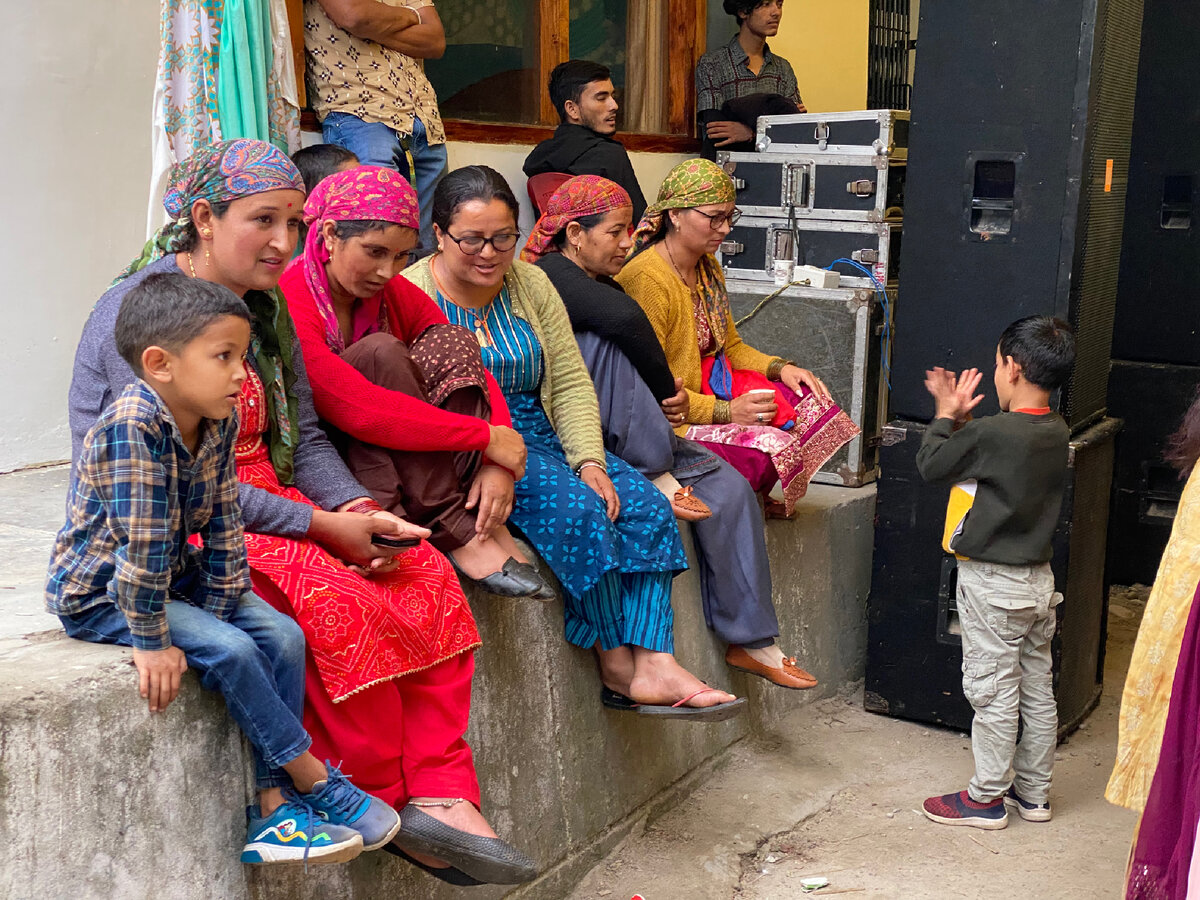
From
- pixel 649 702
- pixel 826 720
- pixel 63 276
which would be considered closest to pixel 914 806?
pixel 826 720

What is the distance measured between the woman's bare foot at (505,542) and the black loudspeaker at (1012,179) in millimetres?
1768

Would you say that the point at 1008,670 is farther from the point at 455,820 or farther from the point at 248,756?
the point at 248,756

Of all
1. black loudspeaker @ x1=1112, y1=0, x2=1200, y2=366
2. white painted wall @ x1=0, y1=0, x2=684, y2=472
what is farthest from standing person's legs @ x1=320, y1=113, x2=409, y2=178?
black loudspeaker @ x1=1112, y1=0, x2=1200, y2=366

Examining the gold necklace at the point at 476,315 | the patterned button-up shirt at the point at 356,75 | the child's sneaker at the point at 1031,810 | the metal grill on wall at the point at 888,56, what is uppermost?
the metal grill on wall at the point at 888,56

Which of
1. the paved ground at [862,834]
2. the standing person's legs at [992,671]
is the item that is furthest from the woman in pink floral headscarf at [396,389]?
the standing person's legs at [992,671]

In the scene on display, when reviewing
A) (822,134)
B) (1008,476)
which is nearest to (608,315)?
(1008,476)

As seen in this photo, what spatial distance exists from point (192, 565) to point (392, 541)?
0.46 meters

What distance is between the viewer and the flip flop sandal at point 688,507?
12.0ft

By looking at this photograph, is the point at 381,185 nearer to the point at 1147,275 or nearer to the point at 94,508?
the point at 94,508

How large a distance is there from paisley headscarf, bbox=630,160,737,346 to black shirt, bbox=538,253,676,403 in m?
0.41

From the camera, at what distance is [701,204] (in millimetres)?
4137

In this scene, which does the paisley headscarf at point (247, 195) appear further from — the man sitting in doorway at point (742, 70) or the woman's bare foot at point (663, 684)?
the man sitting in doorway at point (742, 70)

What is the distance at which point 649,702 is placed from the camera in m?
3.40

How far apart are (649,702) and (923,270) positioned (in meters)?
1.75
